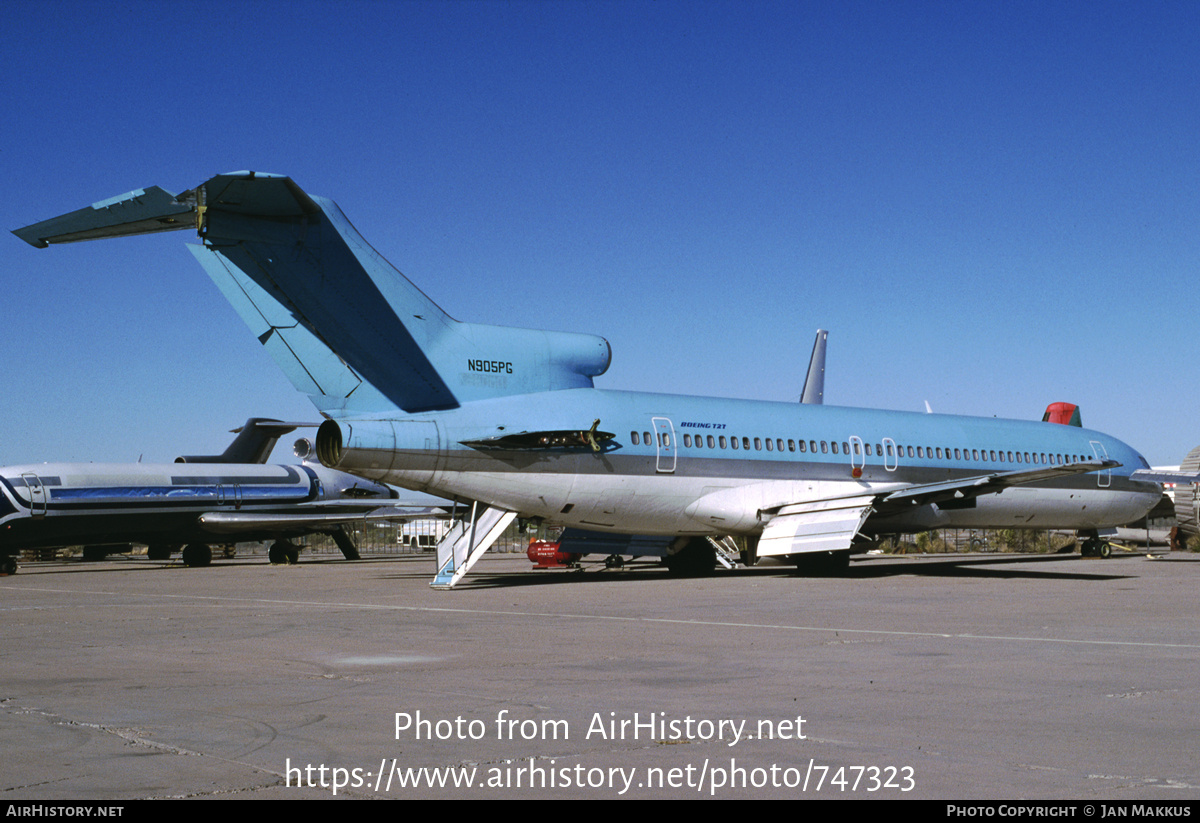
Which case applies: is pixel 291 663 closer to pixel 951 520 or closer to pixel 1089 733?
pixel 1089 733

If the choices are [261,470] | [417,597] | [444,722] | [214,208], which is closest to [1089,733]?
[444,722]

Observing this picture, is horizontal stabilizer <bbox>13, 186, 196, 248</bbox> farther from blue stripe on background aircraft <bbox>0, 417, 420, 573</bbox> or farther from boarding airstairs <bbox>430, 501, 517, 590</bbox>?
blue stripe on background aircraft <bbox>0, 417, 420, 573</bbox>

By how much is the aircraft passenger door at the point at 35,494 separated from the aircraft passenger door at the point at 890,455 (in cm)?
2641

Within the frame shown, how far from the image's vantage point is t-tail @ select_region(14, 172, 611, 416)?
17516 mm

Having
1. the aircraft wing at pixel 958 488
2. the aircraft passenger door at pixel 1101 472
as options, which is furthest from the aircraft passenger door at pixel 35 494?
the aircraft passenger door at pixel 1101 472

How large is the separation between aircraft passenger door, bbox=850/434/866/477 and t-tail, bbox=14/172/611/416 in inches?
369

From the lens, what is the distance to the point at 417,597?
17.8m

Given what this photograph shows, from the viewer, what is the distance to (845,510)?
22469mm

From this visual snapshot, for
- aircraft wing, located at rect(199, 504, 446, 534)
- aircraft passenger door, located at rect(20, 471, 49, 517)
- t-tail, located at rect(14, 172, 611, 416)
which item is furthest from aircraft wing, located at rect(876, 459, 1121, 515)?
aircraft passenger door, located at rect(20, 471, 49, 517)

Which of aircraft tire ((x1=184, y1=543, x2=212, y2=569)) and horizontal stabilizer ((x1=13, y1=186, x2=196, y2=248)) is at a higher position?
→ horizontal stabilizer ((x1=13, y1=186, x2=196, y2=248))

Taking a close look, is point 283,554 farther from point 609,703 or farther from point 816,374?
point 609,703

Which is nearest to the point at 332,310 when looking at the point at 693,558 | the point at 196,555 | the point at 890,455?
the point at 693,558
